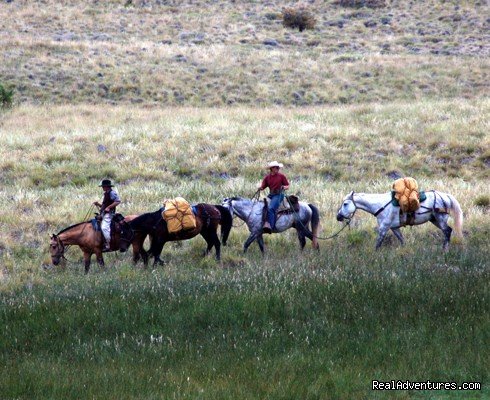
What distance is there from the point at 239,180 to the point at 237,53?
73.0 ft

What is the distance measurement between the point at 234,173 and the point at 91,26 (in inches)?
1151

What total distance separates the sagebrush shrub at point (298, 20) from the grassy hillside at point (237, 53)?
0.77 m

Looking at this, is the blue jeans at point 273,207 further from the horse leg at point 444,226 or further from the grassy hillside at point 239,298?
the horse leg at point 444,226

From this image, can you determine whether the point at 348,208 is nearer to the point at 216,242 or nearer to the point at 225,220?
the point at 225,220

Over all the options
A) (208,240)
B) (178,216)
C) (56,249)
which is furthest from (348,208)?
(56,249)

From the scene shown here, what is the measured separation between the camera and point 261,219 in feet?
50.9

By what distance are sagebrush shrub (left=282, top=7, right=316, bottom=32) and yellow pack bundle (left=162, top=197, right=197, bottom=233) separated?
123ft

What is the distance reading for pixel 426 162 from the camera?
24281 millimetres

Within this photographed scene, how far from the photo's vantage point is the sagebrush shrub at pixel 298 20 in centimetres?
4956

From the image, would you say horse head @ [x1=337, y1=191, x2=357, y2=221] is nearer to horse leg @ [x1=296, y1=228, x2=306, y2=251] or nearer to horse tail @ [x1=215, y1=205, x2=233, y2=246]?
horse leg @ [x1=296, y1=228, x2=306, y2=251]

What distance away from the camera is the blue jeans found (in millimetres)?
15422

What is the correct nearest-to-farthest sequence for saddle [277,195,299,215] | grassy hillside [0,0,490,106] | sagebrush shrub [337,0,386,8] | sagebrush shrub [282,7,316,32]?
saddle [277,195,299,215]
grassy hillside [0,0,490,106]
sagebrush shrub [282,7,316,32]
sagebrush shrub [337,0,386,8]

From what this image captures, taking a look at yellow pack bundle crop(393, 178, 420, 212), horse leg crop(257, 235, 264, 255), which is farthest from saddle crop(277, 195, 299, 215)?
yellow pack bundle crop(393, 178, 420, 212)

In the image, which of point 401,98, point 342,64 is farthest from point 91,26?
point 401,98
